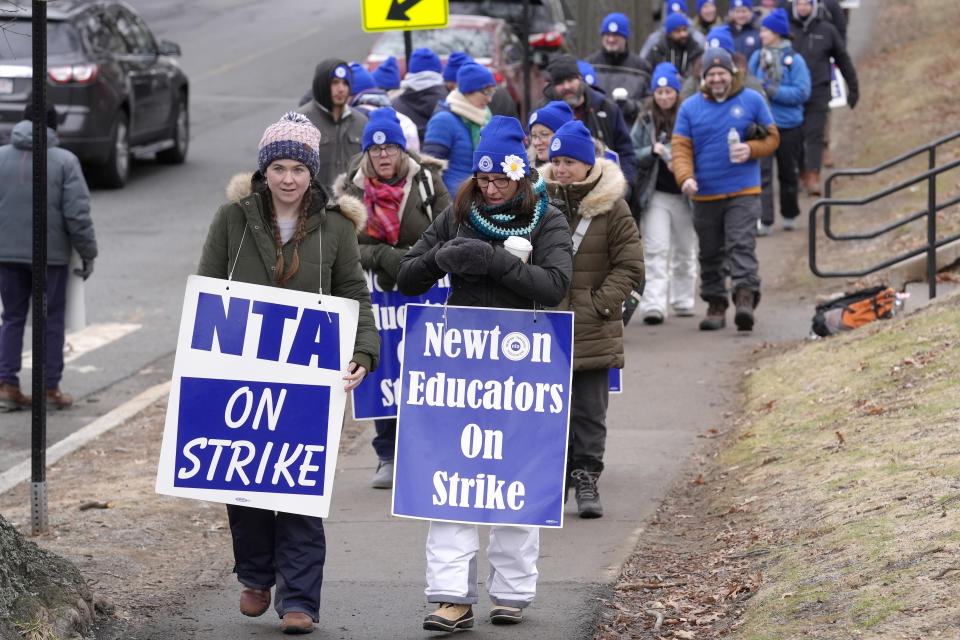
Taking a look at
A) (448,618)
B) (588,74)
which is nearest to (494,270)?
(448,618)

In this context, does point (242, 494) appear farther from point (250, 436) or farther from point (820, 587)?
point (820, 587)

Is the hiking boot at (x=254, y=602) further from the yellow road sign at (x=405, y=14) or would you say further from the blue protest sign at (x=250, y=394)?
the yellow road sign at (x=405, y=14)

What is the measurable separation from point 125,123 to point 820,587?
14050mm

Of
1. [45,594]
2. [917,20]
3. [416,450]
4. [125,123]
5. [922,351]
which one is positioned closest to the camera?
[45,594]

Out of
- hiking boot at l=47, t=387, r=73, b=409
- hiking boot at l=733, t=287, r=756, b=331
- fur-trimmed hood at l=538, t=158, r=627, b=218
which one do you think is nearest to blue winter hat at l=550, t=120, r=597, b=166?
fur-trimmed hood at l=538, t=158, r=627, b=218

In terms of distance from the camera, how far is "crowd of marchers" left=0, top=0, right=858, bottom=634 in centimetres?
591

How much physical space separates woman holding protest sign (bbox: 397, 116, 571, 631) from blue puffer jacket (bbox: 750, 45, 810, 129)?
1038 centimetres

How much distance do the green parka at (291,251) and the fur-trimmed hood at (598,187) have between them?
4.74ft

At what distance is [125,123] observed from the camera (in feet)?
60.2

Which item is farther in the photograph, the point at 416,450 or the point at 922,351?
the point at 922,351

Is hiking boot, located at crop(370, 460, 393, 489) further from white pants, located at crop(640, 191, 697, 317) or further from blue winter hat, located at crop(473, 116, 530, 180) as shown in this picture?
white pants, located at crop(640, 191, 697, 317)

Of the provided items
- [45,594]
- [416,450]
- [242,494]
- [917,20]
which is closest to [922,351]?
[416,450]

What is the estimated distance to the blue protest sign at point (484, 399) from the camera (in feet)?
19.8

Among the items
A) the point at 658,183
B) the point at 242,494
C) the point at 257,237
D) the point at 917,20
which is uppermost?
the point at 257,237
